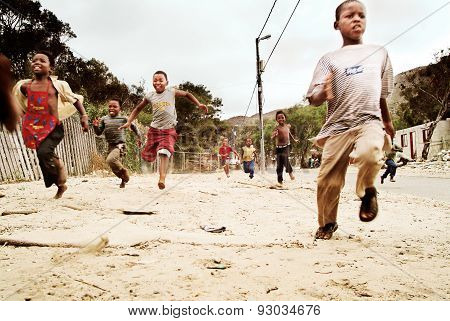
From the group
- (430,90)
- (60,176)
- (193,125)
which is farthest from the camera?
(193,125)

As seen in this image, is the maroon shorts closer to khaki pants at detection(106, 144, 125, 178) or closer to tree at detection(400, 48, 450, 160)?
khaki pants at detection(106, 144, 125, 178)

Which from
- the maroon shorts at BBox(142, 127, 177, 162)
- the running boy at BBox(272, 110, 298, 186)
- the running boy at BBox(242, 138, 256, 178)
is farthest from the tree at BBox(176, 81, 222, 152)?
the maroon shorts at BBox(142, 127, 177, 162)

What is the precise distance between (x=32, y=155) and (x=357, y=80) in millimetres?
7164

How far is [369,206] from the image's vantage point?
1.92 meters

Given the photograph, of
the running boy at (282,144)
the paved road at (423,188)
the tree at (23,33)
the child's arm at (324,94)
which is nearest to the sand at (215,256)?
the child's arm at (324,94)

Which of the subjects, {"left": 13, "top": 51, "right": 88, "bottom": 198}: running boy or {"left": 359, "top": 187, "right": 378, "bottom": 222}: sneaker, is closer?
{"left": 359, "top": 187, "right": 378, "bottom": 222}: sneaker

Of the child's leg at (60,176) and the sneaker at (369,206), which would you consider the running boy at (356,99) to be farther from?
the child's leg at (60,176)

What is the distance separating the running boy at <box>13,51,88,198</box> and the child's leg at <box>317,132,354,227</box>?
8.11 feet

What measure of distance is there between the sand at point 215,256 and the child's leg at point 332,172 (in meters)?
0.23

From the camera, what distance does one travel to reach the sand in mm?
1403

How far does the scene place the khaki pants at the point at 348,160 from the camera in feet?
6.23

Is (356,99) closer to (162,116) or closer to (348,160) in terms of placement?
(348,160)

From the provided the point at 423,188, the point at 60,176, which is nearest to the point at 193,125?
the point at 423,188
